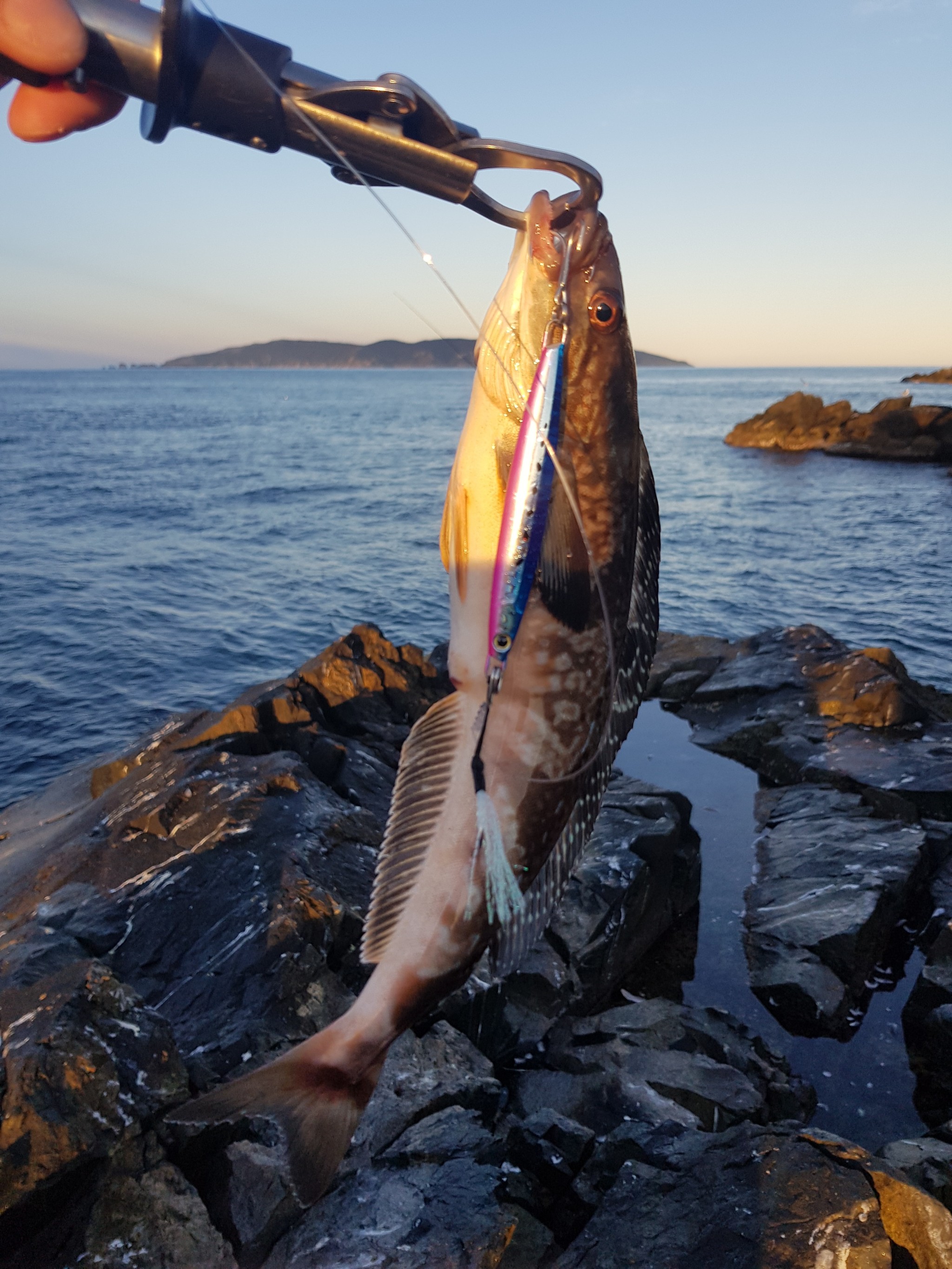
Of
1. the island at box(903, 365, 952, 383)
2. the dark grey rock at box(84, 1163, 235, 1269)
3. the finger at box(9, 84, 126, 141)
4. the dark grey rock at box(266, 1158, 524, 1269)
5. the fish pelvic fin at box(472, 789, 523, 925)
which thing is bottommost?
the dark grey rock at box(266, 1158, 524, 1269)

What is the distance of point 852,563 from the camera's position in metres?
27.4

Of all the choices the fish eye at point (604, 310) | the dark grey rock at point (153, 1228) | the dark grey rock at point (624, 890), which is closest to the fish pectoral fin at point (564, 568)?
the fish eye at point (604, 310)

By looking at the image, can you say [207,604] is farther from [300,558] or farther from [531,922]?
[531,922]

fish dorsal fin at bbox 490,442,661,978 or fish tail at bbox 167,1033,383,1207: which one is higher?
fish dorsal fin at bbox 490,442,661,978

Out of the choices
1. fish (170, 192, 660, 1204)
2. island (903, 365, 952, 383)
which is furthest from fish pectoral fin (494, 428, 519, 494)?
island (903, 365, 952, 383)

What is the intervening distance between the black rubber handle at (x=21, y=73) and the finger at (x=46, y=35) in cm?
3

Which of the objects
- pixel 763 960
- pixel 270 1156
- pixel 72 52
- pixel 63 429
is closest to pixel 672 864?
pixel 763 960

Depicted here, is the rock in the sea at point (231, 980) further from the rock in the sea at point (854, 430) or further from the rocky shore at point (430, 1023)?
the rock in the sea at point (854, 430)

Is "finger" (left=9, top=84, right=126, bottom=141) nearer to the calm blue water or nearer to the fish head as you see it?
the fish head

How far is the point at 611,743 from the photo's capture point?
116 inches

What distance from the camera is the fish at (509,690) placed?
2.56 meters

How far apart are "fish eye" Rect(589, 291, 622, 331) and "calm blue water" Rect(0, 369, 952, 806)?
12.3 m

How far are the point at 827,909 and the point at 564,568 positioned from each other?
691 cm

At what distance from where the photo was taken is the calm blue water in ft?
55.2
